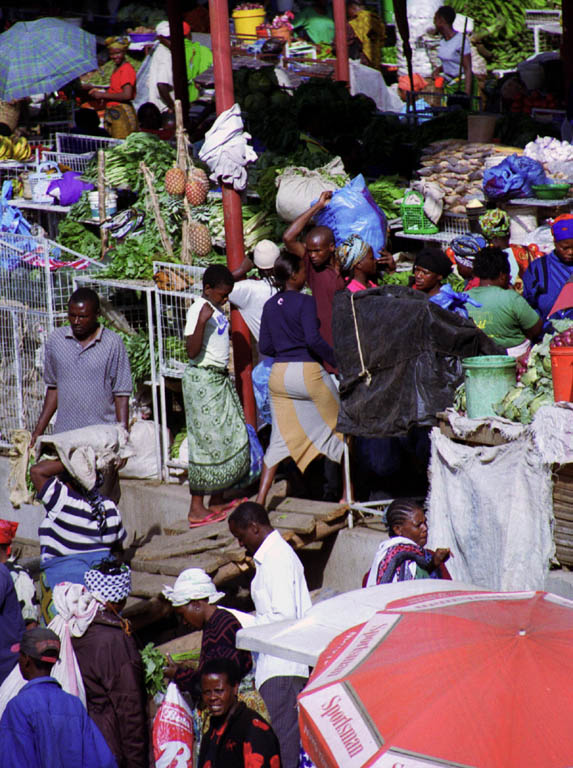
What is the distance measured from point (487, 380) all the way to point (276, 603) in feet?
5.81

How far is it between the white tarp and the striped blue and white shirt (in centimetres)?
181

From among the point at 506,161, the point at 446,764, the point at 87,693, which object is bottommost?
the point at 87,693

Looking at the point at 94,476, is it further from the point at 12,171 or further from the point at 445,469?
the point at 12,171

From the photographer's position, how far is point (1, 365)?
32.9 ft

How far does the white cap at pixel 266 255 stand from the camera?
8094 mm

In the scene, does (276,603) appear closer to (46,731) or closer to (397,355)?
(46,731)

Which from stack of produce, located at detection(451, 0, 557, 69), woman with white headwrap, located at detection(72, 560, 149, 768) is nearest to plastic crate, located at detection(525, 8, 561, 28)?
stack of produce, located at detection(451, 0, 557, 69)

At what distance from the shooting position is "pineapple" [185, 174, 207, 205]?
9625 mm

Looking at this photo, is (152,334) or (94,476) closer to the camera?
(94,476)

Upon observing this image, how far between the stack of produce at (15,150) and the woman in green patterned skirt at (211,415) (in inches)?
201

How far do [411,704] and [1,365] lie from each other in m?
7.19

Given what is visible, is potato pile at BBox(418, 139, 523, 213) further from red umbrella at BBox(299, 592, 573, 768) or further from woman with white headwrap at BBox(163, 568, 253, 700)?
red umbrella at BBox(299, 592, 573, 768)

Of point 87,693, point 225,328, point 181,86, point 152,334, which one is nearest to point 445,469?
point 225,328

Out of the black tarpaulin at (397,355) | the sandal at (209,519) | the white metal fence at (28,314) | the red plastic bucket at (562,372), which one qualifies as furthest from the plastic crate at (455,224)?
the red plastic bucket at (562,372)
